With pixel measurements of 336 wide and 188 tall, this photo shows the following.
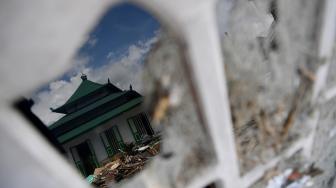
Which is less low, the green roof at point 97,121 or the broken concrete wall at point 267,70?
the broken concrete wall at point 267,70

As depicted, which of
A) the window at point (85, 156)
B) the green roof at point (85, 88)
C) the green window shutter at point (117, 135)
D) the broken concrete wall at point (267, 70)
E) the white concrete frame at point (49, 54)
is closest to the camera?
the white concrete frame at point (49, 54)

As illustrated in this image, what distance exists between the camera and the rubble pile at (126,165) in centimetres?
493

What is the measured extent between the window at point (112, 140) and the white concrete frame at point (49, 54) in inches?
251

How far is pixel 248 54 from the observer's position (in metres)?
0.93

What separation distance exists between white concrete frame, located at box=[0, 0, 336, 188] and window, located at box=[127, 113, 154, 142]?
6.34 metres

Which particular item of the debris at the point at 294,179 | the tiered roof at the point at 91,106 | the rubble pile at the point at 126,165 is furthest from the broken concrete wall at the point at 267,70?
the tiered roof at the point at 91,106

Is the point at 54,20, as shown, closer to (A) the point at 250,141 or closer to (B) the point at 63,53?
(B) the point at 63,53

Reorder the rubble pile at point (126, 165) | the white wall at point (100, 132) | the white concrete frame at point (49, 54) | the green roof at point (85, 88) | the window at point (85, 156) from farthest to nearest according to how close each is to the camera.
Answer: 1. the white wall at point (100, 132)
2. the window at point (85, 156)
3. the green roof at point (85, 88)
4. the rubble pile at point (126, 165)
5. the white concrete frame at point (49, 54)

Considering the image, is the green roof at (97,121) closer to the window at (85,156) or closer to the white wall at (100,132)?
the white wall at (100,132)

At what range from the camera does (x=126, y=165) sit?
17.9 feet

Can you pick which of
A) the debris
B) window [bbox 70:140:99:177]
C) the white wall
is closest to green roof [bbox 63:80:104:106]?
the white wall

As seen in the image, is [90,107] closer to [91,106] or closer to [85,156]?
[91,106]

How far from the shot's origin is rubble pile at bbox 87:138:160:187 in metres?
4.93

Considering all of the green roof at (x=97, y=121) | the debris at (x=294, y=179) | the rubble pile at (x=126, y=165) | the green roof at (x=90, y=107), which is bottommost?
the rubble pile at (x=126, y=165)
